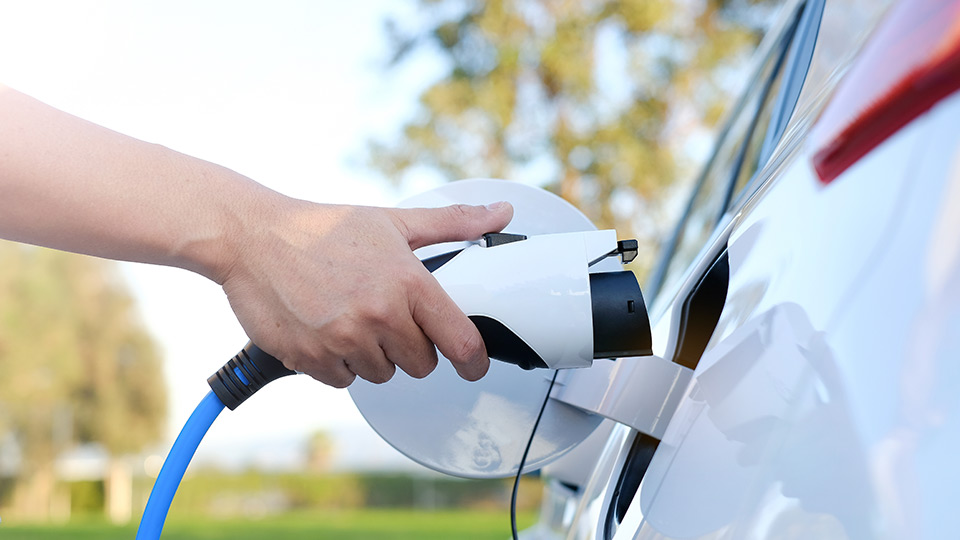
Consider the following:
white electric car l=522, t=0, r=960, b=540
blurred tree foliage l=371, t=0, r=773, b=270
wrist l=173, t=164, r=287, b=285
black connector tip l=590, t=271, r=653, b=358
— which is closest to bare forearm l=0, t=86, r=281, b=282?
wrist l=173, t=164, r=287, b=285

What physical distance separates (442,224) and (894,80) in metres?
0.63

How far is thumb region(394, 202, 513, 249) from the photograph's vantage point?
3.34 ft

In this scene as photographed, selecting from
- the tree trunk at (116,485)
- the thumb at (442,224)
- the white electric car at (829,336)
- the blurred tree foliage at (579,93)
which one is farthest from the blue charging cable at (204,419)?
the tree trunk at (116,485)

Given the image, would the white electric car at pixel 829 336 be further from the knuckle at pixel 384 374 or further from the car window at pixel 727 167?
the car window at pixel 727 167

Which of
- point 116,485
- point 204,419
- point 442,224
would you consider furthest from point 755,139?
point 116,485

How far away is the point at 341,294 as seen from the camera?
3.11 feet

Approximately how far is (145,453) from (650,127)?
24086mm

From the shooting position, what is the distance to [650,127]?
12766 millimetres

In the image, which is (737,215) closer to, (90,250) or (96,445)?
(90,250)

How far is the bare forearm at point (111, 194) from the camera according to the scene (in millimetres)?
878

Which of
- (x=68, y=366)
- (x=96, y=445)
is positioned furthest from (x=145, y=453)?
(x=68, y=366)

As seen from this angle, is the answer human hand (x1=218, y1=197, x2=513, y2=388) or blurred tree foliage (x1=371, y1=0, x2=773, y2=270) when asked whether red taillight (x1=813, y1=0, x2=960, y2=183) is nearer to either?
human hand (x1=218, y1=197, x2=513, y2=388)

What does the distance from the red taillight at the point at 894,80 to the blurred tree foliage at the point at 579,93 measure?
38.8 feet

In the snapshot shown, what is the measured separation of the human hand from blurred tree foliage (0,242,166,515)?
93.8 feet
